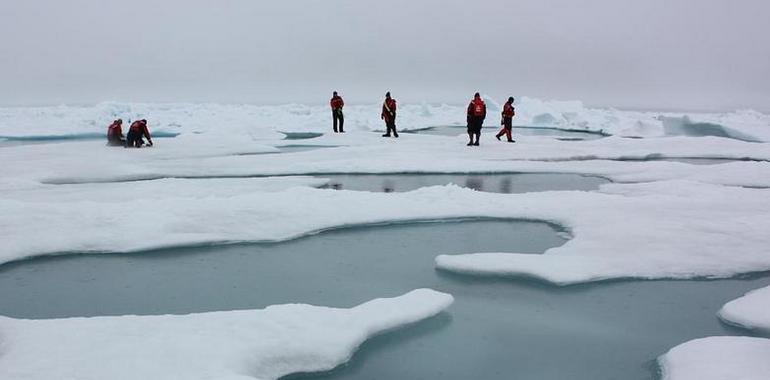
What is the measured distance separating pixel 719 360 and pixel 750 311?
3.56 ft

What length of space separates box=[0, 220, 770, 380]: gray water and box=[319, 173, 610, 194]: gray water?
3493mm

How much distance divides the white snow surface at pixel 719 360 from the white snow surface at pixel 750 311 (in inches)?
15.6

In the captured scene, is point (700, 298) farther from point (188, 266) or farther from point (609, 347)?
point (188, 266)

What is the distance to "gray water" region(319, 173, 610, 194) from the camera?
10.3 metres

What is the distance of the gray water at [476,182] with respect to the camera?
10.3m

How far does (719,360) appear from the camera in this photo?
3.59m

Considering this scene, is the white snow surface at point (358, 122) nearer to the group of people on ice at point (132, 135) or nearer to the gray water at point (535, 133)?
the gray water at point (535, 133)

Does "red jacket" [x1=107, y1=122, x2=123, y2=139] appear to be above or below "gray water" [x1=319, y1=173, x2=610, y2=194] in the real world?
above

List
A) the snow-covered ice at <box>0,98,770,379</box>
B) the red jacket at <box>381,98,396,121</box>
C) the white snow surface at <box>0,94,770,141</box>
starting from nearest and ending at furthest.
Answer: the snow-covered ice at <box>0,98,770,379</box> < the red jacket at <box>381,98,396,121</box> < the white snow surface at <box>0,94,770,141</box>

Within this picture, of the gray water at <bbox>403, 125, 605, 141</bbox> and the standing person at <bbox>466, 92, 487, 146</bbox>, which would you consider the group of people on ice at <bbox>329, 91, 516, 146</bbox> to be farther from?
the gray water at <bbox>403, 125, 605, 141</bbox>

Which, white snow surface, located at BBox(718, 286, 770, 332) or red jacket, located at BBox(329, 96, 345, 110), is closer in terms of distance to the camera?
white snow surface, located at BBox(718, 286, 770, 332)

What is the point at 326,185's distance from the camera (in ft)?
34.7

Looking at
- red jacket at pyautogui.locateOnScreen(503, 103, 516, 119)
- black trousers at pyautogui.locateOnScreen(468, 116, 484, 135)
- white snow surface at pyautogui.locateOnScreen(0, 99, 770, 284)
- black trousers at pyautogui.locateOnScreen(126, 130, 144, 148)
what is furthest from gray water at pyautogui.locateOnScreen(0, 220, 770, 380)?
black trousers at pyautogui.locateOnScreen(126, 130, 144, 148)

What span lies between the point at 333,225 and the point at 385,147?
9419 mm
